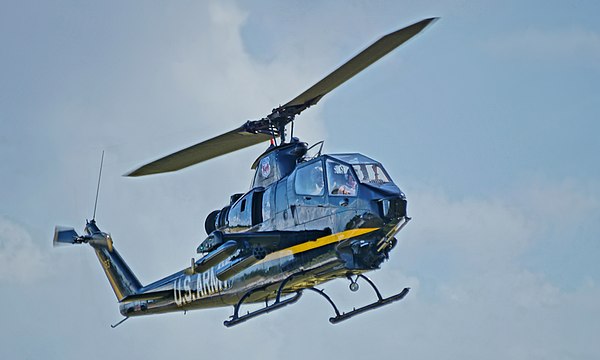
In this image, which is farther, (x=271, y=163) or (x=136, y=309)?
(x=136, y=309)

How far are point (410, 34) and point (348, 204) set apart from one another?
11.2 feet

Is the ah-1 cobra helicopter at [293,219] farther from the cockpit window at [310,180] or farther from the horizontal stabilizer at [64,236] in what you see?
the horizontal stabilizer at [64,236]

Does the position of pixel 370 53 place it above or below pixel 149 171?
below

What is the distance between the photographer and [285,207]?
1820cm

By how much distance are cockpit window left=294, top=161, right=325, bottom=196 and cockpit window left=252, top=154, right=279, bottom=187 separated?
1020mm

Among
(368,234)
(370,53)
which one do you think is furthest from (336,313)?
(370,53)

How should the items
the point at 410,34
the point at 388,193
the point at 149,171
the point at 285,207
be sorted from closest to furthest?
the point at 410,34, the point at 388,193, the point at 285,207, the point at 149,171

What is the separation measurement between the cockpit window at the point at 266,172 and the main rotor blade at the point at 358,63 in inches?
47.5

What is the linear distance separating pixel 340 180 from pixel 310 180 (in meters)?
0.70

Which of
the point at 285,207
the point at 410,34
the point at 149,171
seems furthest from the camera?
the point at 149,171

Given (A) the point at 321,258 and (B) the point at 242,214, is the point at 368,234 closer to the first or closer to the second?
(A) the point at 321,258

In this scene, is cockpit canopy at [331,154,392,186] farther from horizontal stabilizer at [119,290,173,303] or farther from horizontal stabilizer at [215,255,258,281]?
horizontal stabilizer at [119,290,173,303]

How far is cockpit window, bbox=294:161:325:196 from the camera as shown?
57.6ft

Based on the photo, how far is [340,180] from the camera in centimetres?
1730
